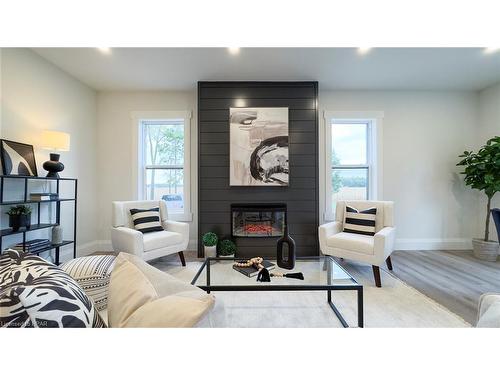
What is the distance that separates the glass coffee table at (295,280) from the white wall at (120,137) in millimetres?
1835

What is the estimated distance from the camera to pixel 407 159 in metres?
3.49

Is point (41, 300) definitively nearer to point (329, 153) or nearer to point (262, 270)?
point (262, 270)

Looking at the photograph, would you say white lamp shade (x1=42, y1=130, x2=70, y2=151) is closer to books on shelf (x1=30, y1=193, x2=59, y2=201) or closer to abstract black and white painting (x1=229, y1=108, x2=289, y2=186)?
books on shelf (x1=30, y1=193, x2=59, y2=201)

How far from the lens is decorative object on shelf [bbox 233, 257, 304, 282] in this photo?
157cm

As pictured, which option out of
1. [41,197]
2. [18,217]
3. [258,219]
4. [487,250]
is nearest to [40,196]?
[41,197]

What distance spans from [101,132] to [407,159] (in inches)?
197

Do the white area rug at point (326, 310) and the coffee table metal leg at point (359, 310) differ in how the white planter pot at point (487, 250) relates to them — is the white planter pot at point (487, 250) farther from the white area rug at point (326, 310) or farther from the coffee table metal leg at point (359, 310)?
the coffee table metal leg at point (359, 310)

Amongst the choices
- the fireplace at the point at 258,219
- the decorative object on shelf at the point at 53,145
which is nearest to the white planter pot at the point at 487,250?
the fireplace at the point at 258,219

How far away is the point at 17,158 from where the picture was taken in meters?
2.16

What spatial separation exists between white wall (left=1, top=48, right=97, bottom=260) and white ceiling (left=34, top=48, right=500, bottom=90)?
0.65 feet

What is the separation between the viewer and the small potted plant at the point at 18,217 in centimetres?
201

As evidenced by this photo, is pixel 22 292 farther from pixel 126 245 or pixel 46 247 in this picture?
pixel 46 247
